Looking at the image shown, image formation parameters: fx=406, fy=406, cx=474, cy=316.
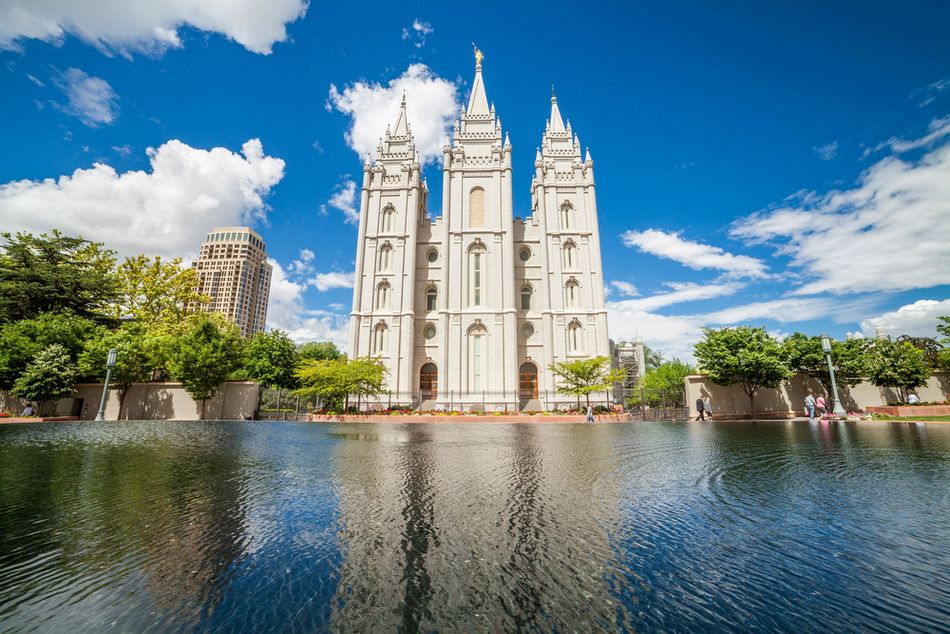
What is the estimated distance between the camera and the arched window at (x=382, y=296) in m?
35.0

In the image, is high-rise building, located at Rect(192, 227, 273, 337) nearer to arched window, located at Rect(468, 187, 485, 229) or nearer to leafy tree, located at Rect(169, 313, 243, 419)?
leafy tree, located at Rect(169, 313, 243, 419)

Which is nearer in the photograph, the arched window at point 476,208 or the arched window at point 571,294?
the arched window at point 571,294

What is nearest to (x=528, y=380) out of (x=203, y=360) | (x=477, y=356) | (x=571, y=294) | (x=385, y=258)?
(x=477, y=356)

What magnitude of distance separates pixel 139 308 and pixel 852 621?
39.3m

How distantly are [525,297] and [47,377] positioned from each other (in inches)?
1224

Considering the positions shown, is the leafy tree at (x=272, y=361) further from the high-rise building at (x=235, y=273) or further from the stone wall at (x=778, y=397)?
the high-rise building at (x=235, y=273)

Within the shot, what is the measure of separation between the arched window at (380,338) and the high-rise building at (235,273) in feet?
223

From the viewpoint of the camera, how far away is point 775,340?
71.4 feet

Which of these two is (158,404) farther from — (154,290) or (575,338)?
(575,338)

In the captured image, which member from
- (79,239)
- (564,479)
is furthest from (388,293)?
(564,479)

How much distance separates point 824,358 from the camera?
21125 mm

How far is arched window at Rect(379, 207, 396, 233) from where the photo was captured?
121ft

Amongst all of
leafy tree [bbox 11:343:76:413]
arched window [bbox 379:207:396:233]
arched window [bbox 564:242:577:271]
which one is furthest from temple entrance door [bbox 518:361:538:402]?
leafy tree [bbox 11:343:76:413]

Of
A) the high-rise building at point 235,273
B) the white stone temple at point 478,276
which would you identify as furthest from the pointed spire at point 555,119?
the high-rise building at point 235,273
